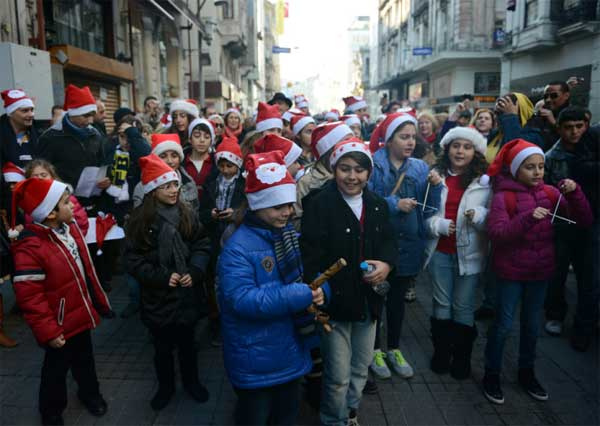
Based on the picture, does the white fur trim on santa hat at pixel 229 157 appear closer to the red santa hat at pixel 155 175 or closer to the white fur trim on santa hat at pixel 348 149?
the red santa hat at pixel 155 175

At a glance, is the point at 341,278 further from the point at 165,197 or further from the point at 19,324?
the point at 19,324

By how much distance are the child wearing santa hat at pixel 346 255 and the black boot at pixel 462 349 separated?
1.06m

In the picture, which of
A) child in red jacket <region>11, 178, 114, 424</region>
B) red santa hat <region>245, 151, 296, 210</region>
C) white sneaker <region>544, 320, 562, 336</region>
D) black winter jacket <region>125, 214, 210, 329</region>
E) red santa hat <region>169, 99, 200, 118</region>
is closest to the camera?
red santa hat <region>245, 151, 296, 210</region>

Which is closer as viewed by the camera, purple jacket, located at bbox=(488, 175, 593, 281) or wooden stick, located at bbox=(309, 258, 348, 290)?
wooden stick, located at bbox=(309, 258, 348, 290)

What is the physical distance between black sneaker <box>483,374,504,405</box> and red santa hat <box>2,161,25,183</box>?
481 centimetres

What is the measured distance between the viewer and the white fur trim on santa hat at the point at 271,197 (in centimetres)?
266

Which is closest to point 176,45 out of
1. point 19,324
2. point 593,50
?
point 593,50

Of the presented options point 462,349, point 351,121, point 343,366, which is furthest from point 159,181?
point 351,121

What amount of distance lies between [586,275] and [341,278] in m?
2.83

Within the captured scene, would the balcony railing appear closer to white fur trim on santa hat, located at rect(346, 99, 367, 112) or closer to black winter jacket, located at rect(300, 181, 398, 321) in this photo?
white fur trim on santa hat, located at rect(346, 99, 367, 112)

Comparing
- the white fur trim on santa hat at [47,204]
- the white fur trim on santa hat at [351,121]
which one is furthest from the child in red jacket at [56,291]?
the white fur trim on santa hat at [351,121]

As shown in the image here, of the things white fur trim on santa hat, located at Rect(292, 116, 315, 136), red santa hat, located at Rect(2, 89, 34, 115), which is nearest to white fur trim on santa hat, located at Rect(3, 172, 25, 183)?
red santa hat, located at Rect(2, 89, 34, 115)

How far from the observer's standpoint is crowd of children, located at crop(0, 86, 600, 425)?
2.68 m

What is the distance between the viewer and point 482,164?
3877mm
